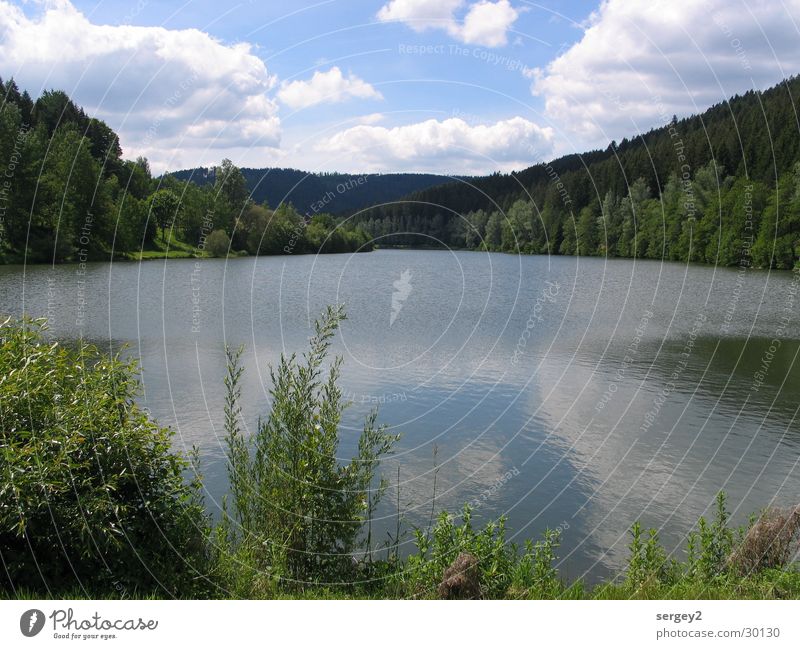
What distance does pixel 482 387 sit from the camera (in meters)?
20.5

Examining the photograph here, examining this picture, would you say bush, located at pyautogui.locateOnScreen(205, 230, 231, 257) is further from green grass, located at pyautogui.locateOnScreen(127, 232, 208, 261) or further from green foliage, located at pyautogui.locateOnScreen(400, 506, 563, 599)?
green foliage, located at pyautogui.locateOnScreen(400, 506, 563, 599)

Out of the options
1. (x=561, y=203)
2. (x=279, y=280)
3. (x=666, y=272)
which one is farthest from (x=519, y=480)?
(x=561, y=203)

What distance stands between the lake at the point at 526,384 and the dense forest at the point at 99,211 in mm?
10353

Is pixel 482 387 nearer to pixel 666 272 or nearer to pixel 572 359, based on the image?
pixel 572 359

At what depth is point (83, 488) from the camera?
19.3ft

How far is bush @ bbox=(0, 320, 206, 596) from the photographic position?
221 inches

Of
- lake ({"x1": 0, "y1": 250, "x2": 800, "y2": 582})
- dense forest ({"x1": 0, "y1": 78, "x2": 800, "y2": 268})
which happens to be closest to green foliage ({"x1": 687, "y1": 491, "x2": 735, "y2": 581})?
lake ({"x1": 0, "y1": 250, "x2": 800, "y2": 582})

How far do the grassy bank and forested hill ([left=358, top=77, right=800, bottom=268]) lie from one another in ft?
147

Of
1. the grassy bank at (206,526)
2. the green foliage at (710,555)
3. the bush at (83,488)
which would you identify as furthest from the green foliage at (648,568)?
the bush at (83,488)

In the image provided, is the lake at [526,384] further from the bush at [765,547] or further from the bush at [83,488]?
the bush at [83,488]

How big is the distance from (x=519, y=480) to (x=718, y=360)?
53.7 ft

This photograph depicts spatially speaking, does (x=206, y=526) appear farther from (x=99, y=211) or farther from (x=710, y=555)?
(x=99, y=211)

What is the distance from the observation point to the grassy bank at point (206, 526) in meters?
5.75

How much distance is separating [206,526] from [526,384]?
15.1 m
